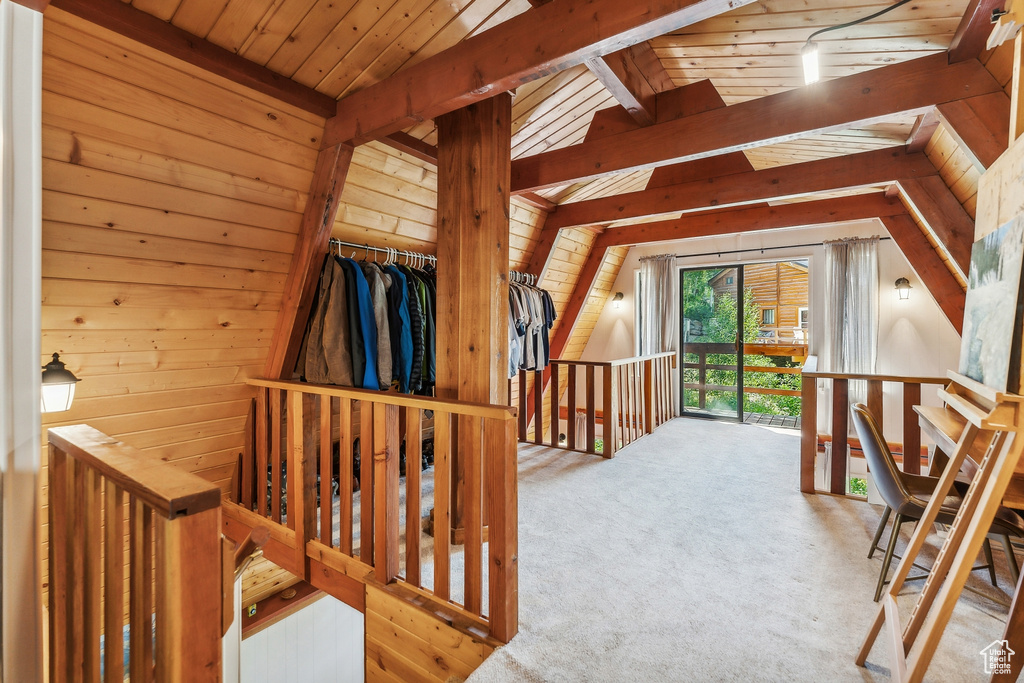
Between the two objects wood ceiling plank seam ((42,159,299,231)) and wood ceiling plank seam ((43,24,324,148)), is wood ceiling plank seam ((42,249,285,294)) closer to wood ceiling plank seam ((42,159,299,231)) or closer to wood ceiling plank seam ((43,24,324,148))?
wood ceiling plank seam ((42,159,299,231))

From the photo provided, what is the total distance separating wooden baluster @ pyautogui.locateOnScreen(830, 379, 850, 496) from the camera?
2.80 meters

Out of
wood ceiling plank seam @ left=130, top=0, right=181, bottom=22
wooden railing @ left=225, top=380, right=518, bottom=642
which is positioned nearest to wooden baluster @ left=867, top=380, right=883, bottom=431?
wooden railing @ left=225, top=380, right=518, bottom=642

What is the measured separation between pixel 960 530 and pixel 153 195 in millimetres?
3034

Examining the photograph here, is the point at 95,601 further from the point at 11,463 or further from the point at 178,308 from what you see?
the point at 178,308

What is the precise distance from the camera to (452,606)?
5.67ft

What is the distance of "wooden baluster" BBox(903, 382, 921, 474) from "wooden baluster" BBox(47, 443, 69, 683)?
3.86 m

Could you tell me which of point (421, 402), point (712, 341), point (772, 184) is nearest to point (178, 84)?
point (421, 402)

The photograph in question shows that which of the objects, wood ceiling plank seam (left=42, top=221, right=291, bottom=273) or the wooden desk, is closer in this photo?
the wooden desk

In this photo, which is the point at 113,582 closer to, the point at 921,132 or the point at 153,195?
the point at 153,195

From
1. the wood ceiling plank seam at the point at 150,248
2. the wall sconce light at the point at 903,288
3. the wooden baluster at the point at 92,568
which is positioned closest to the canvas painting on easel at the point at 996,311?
the wooden baluster at the point at 92,568

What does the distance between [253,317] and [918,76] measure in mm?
3424

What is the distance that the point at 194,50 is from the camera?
181cm

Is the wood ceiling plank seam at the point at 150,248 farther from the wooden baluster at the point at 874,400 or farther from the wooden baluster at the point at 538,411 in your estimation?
the wooden baluster at the point at 874,400

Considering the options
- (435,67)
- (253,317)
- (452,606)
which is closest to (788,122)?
(435,67)
